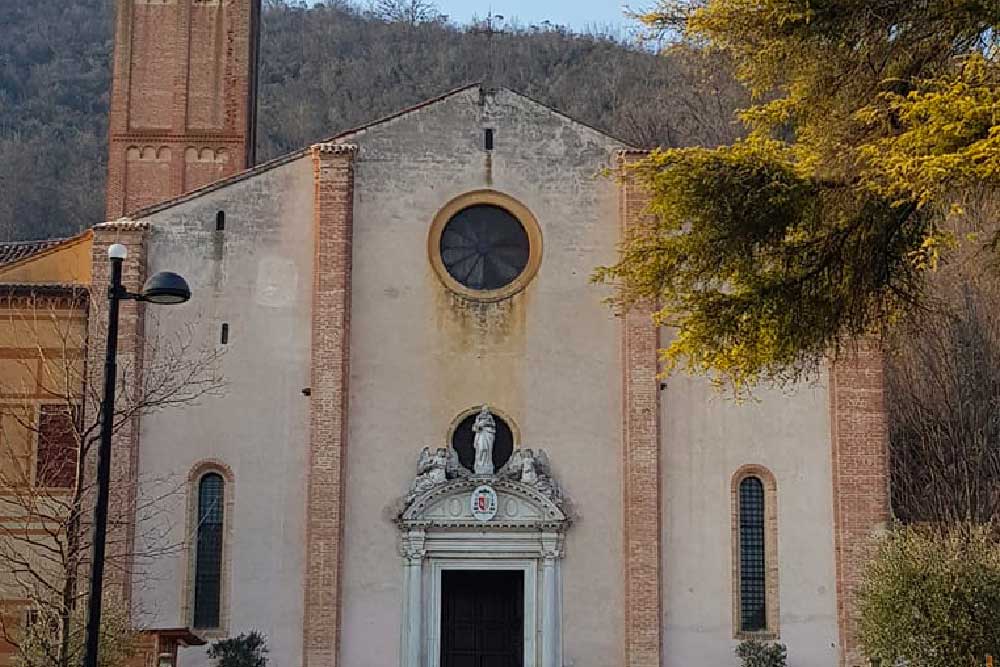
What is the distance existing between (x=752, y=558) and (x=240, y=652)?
7878mm

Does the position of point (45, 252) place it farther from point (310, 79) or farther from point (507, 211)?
point (310, 79)


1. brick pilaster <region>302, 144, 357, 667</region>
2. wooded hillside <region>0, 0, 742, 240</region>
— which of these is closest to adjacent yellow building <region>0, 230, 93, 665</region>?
brick pilaster <region>302, 144, 357, 667</region>

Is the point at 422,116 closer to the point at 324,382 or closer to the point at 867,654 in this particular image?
the point at 324,382

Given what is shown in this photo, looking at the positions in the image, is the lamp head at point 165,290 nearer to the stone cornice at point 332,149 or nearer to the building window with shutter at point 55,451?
the stone cornice at point 332,149

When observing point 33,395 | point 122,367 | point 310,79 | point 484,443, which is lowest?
point 484,443

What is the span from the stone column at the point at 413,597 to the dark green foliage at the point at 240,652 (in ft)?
7.01

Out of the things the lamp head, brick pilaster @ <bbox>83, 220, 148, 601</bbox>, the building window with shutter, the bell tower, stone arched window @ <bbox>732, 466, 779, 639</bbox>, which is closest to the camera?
the lamp head

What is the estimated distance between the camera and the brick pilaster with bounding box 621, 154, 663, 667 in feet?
74.5

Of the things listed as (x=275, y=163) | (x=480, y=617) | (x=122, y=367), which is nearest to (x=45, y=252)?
(x=122, y=367)

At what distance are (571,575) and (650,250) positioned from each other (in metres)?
10.1

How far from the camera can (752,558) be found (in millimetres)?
A: 23422

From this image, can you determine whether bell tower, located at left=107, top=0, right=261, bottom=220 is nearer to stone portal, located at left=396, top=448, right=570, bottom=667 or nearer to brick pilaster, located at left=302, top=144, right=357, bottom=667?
brick pilaster, located at left=302, top=144, right=357, bottom=667

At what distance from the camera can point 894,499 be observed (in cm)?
3216

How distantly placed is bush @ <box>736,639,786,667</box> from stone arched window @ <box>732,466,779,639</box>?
0.26m
